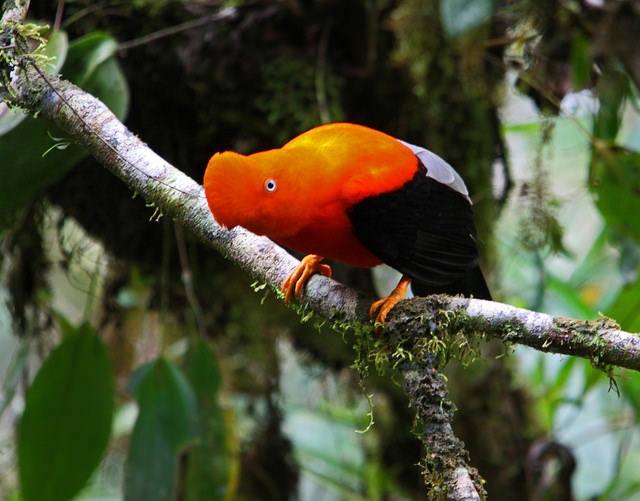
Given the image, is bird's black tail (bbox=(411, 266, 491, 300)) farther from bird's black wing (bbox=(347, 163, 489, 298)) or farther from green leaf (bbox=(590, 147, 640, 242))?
green leaf (bbox=(590, 147, 640, 242))

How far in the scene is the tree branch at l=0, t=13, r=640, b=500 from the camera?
3.80 ft

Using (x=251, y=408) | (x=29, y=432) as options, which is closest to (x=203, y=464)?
(x=29, y=432)

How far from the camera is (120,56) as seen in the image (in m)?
2.49

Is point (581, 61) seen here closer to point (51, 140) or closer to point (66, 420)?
point (51, 140)

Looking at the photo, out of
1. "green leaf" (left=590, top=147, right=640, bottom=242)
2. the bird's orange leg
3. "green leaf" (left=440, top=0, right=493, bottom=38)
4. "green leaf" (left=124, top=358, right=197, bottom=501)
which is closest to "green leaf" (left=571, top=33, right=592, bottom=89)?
"green leaf" (left=590, top=147, right=640, bottom=242)

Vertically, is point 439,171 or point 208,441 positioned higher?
point 439,171

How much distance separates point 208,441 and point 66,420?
58 cm

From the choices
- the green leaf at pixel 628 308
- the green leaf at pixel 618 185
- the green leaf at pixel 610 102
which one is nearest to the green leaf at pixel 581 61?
the green leaf at pixel 610 102

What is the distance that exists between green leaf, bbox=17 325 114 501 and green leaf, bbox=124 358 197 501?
→ 13 centimetres

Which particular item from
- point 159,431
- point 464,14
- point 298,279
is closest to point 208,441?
point 159,431

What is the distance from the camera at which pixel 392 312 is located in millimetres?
1447

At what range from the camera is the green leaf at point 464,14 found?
2273 millimetres

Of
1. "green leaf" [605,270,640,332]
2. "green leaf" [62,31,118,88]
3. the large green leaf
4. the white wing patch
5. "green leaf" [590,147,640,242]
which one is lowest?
"green leaf" [605,270,640,332]

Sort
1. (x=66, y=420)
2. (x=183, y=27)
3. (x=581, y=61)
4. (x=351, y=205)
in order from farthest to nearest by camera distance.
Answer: (x=581, y=61) < (x=183, y=27) < (x=66, y=420) < (x=351, y=205)
